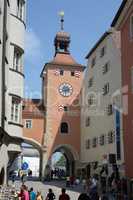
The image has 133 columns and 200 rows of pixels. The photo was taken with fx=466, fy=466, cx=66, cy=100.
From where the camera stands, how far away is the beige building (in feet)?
139

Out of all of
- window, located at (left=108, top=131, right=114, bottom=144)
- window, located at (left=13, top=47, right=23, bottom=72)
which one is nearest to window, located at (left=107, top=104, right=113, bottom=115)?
window, located at (left=108, top=131, right=114, bottom=144)

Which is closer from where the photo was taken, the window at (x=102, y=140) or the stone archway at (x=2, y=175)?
the stone archway at (x=2, y=175)

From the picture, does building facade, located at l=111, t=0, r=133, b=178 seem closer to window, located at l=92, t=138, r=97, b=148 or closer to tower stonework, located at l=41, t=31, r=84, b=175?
window, located at l=92, t=138, r=97, b=148

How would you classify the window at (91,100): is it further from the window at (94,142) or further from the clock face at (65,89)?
the clock face at (65,89)

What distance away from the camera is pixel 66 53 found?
6956 centimetres

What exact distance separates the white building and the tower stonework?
36.8 metres

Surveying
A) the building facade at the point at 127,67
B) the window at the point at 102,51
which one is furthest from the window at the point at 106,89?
the building facade at the point at 127,67

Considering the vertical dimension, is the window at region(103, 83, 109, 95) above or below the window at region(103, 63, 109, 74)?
below

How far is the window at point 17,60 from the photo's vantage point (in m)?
23.4

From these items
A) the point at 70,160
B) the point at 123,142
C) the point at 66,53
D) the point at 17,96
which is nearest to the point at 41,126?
the point at 70,160

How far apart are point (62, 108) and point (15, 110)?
128 ft

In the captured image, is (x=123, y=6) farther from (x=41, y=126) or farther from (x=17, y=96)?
(x=41, y=126)

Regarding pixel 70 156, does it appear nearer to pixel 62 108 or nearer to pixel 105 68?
pixel 62 108

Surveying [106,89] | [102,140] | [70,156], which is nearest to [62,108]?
[70,156]
